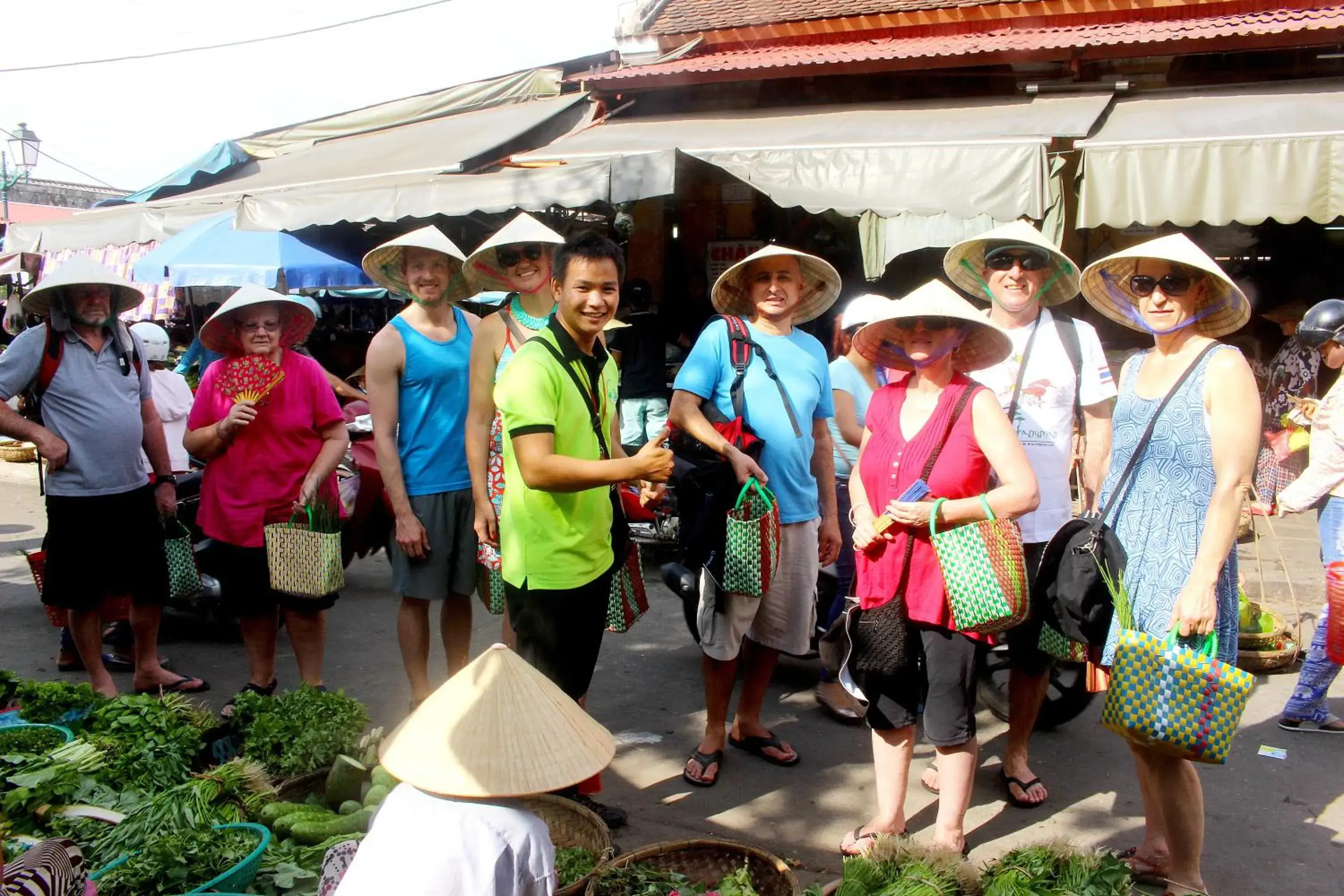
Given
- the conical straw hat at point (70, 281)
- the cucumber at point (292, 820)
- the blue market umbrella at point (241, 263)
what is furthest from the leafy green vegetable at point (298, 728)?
the blue market umbrella at point (241, 263)

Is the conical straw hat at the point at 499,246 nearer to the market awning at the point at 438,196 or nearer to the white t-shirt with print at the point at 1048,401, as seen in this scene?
the white t-shirt with print at the point at 1048,401

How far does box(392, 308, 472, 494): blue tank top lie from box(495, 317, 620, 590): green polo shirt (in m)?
0.94

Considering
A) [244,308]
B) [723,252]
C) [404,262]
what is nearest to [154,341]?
[244,308]

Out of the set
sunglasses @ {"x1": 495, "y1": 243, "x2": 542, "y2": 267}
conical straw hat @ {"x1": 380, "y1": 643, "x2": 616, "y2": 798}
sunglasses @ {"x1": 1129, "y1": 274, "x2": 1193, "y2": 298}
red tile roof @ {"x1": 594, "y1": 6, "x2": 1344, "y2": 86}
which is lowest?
conical straw hat @ {"x1": 380, "y1": 643, "x2": 616, "y2": 798}

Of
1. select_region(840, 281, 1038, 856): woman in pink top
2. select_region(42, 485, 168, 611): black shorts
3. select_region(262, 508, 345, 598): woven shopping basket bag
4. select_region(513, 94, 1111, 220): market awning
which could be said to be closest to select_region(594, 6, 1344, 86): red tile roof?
select_region(513, 94, 1111, 220): market awning

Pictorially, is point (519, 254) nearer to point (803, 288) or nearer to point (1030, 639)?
point (803, 288)

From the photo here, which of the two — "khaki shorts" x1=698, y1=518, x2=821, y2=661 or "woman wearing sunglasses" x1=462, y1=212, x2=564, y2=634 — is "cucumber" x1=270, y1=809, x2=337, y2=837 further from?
"khaki shorts" x1=698, y1=518, x2=821, y2=661

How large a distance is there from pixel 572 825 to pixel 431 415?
177 cm

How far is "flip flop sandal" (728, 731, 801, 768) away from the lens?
14.1ft

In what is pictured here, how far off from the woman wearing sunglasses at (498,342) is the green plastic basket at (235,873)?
139 cm

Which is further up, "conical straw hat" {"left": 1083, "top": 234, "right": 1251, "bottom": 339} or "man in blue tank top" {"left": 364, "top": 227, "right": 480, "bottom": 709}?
"conical straw hat" {"left": 1083, "top": 234, "right": 1251, "bottom": 339}

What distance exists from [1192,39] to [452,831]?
8810mm

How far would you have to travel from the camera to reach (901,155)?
7.44 m

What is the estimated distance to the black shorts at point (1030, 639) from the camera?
365 centimetres
